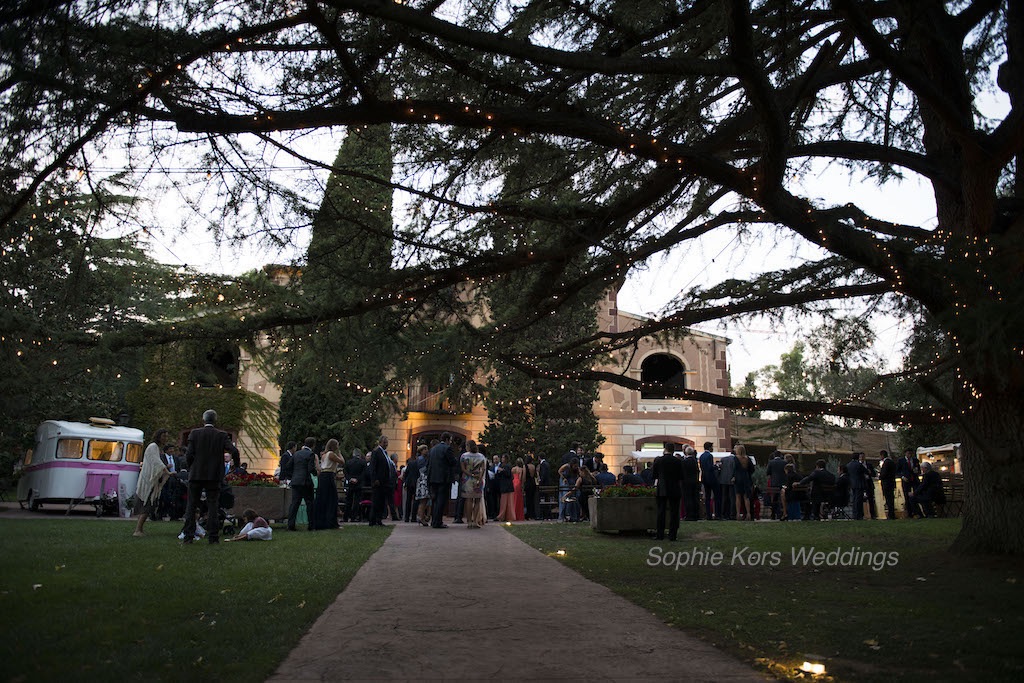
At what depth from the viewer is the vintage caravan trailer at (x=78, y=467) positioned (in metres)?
16.9

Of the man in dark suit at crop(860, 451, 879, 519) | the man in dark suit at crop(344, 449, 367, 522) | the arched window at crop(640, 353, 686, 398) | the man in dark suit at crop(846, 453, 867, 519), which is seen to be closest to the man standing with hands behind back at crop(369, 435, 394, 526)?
the man in dark suit at crop(344, 449, 367, 522)

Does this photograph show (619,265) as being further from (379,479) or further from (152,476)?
(379,479)

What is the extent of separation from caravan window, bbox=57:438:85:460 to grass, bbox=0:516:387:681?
8410 mm

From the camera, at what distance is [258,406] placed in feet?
81.8

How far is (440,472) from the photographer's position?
46.9 ft

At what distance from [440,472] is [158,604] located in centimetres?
917

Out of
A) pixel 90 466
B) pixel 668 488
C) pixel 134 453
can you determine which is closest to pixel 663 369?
pixel 668 488

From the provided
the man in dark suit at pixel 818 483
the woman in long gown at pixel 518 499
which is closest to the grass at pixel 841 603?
the man in dark suit at pixel 818 483

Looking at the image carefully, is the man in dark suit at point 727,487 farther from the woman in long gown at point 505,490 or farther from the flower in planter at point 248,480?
the flower in planter at point 248,480

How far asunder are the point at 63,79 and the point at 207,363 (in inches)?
134

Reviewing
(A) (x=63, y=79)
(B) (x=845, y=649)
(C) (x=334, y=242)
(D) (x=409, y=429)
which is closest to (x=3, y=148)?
(A) (x=63, y=79)

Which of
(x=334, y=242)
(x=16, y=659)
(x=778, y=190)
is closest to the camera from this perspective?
(x=16, y=659)

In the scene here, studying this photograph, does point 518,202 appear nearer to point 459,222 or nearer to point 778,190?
point 459,222

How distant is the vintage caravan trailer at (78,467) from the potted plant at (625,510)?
11558 mm
